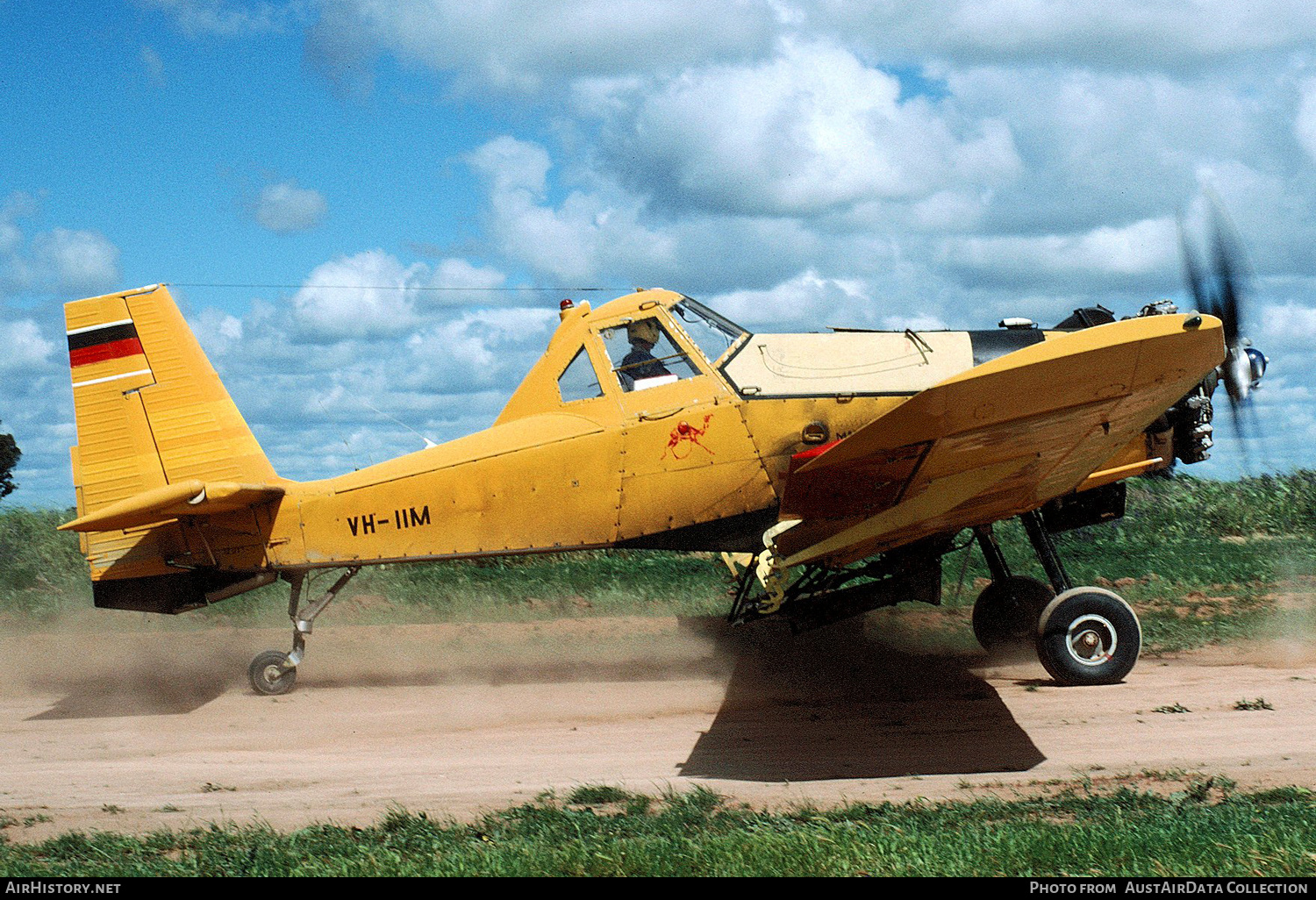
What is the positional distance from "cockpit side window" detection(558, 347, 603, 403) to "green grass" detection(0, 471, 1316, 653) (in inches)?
166

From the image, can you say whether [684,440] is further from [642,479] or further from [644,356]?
[644,356]

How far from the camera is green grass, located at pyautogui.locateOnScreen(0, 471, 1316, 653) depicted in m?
12.7

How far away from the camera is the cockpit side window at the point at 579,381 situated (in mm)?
9016

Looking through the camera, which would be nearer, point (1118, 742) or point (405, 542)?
point (1118, 742)

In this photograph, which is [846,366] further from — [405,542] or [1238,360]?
[405,542]

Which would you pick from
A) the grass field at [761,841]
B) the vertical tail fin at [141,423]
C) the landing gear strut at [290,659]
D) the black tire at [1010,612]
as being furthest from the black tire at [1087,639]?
the vertical tail fin at [141,423]

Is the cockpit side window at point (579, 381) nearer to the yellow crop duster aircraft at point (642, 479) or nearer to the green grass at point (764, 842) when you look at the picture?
the yellow crop duster aircraft at point (642, 479)

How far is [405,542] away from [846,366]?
13.9ft

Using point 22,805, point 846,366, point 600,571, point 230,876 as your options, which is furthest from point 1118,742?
point 600,571

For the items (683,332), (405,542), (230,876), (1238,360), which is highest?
(683,332)

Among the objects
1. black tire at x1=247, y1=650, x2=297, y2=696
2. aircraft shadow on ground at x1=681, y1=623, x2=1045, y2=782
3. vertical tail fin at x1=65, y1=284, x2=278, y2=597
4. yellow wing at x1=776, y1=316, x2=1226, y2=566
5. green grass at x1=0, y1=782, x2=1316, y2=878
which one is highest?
vertical tail fin at x1=65, y1=284, x2=278, y2=597

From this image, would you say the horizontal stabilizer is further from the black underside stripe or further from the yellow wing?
the black underside stripe

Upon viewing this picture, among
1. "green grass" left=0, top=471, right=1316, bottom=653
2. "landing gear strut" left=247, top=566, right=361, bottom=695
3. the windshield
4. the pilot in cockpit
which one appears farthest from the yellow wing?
"landing gear strut" left=247, top=566, right=361, bottom=695

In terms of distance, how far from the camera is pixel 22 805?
6559mm
